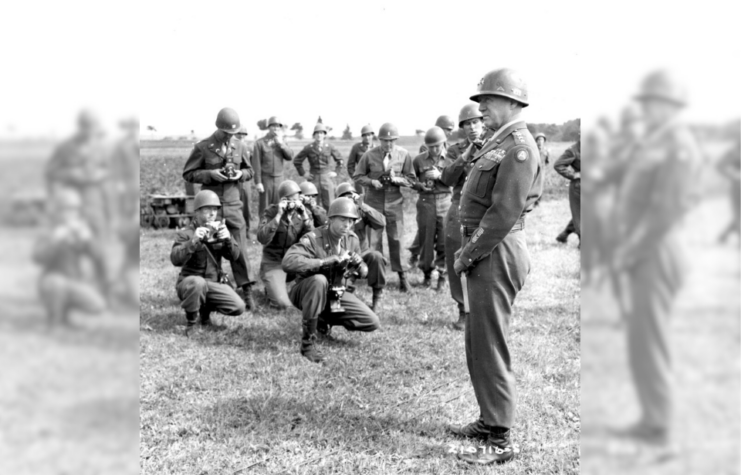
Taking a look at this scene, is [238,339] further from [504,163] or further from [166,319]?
[504,163]

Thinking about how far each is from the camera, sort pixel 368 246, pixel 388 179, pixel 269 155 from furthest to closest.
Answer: pixel 269 155 → pixel 388 179 → pixel 368 246

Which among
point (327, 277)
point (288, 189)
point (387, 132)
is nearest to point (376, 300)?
point (327, 277)

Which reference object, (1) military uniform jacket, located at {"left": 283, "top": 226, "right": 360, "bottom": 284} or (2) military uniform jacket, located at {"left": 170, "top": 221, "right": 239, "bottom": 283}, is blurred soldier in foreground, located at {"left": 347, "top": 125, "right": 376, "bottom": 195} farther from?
(1) military uniform jacket, located at {"left": 283, "top": 226, "right": 360, "bottom": 284}

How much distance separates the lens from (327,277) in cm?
630

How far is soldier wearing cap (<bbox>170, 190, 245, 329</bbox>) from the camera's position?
673cm

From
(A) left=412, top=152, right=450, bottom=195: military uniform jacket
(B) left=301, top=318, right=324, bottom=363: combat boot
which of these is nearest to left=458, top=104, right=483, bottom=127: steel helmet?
(A) left=412, top=152, right=450, bottom=195: military uniform jacket

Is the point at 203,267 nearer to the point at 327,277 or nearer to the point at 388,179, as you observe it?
the point at 327,277

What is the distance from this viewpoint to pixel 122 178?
3.59ft

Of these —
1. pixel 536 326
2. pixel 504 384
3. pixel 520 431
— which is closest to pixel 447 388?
pixel 520 431

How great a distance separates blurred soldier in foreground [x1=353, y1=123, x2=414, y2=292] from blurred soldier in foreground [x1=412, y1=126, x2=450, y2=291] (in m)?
0.35

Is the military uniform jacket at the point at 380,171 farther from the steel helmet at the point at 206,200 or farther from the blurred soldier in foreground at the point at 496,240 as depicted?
the blurred soldier in foreground at the point at 496,240

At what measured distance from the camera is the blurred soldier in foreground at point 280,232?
25.5 feet

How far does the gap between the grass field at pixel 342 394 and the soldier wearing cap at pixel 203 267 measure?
0.32 metres

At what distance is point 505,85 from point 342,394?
287 centimetres
